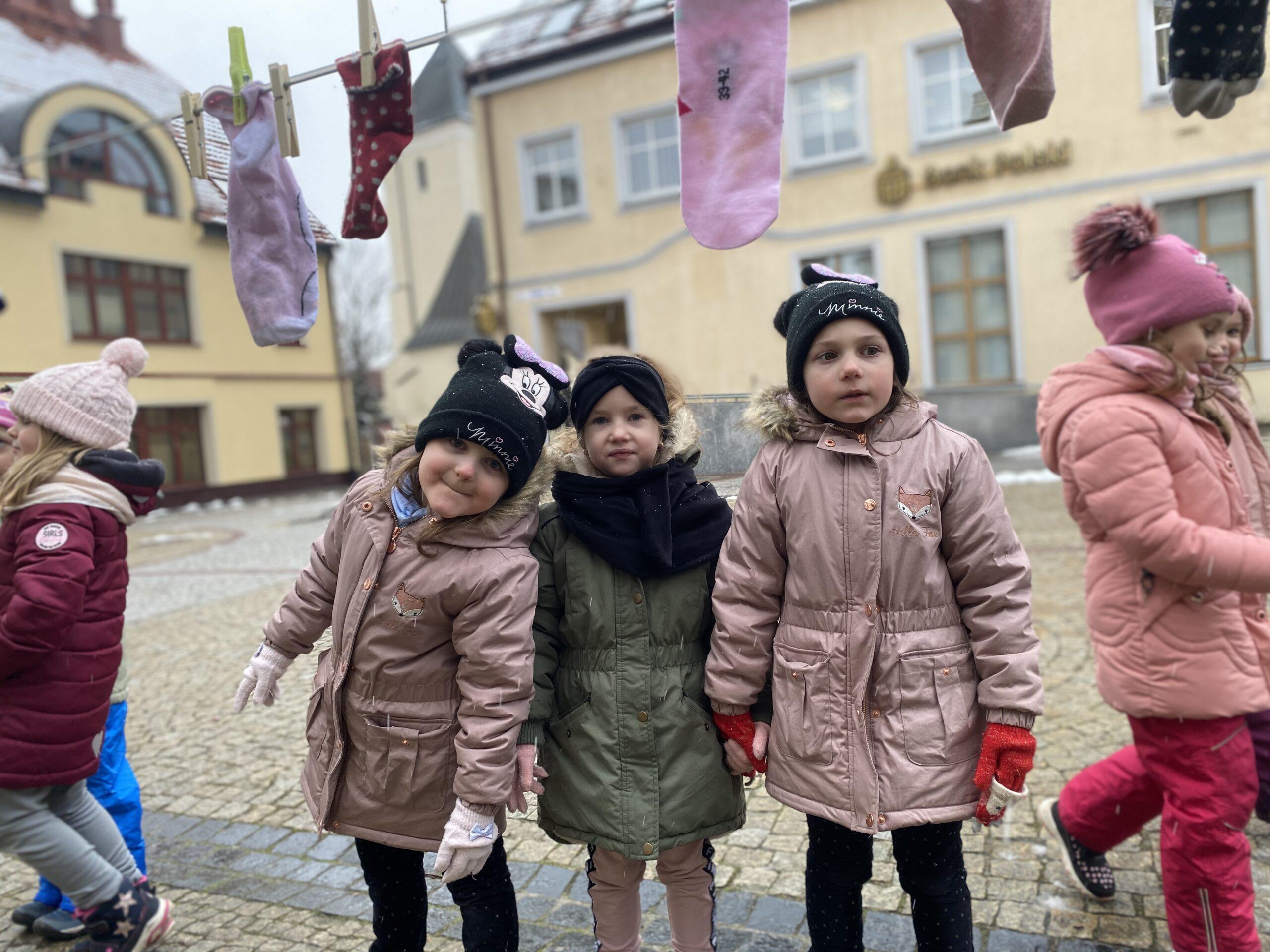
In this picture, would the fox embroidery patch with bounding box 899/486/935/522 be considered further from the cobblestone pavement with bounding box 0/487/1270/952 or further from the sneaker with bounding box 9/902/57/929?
the sneaker with bounding box 9/902/57/929

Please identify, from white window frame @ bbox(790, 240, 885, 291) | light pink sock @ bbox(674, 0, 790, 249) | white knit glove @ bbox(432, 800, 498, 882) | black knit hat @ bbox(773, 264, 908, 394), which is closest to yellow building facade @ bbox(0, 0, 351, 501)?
light pink sock @ bbox(674, 0, 790, 249)

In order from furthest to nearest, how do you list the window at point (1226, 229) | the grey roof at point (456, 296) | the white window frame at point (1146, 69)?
the grey roof at point (456, 296) < the window at point (1226, 229) < the white window frame at point (1146, 69)

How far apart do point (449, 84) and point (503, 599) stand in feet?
112

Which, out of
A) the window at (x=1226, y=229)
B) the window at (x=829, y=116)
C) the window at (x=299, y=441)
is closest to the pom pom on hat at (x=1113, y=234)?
the window at (x=1226, y=229)

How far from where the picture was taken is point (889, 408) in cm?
207

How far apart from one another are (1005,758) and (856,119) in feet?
42.5

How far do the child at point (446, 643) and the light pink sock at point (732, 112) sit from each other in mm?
539

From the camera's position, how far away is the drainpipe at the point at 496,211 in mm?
15633

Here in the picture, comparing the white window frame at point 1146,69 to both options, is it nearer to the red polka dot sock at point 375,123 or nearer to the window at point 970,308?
the window at point 970,308

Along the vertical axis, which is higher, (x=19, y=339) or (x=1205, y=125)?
(x=1205, y=125)

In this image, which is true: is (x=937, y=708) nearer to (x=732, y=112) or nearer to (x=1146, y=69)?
(x=732, y=112)

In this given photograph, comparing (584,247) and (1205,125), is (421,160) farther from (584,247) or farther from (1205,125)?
(1205,125)

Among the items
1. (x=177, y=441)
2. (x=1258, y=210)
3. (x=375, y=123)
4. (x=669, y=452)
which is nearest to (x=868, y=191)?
(x=1258, y=210)

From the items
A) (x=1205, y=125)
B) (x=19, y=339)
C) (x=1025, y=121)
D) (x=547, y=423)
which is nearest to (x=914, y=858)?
(x=547, y=423)
